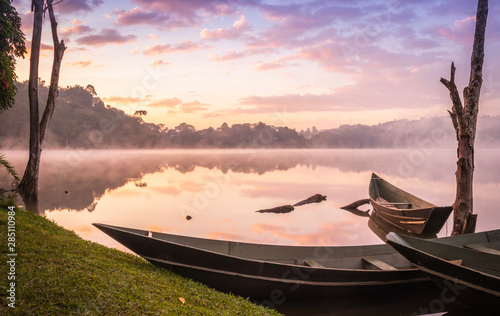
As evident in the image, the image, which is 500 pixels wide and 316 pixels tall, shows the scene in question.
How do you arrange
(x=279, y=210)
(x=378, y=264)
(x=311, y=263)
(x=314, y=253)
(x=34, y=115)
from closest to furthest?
1. (x=311, y=263)
2. (x=378, y=264)
3. (x=314, y=253)
4. (x=34, y=115)
5. (x=279, y=210)

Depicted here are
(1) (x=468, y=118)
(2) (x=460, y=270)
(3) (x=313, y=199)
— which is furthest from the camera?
(3) (x=313, y=199)

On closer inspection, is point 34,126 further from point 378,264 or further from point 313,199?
point 313,199

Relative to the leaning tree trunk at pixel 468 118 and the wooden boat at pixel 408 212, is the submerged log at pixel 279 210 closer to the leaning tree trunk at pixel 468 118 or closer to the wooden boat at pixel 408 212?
the wooden boat at pixel 408 212

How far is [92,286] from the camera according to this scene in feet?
14.5

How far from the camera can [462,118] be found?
9.28 meters

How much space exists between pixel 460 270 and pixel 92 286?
18.1 feet

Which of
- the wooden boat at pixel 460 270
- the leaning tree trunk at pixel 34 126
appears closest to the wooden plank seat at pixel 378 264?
the wooden boat at pixel 460 270

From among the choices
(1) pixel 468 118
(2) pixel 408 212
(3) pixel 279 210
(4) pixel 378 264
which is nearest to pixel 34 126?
(4) pixel 378 264

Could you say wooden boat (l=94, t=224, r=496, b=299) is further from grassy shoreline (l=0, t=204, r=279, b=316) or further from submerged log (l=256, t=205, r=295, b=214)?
submerged log (l=256, t=205, r=295, b=214)

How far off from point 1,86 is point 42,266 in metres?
6.04

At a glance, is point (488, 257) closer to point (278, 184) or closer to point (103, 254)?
point (103, 254)

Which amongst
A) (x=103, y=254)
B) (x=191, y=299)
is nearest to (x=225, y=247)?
(x=191, y=299)

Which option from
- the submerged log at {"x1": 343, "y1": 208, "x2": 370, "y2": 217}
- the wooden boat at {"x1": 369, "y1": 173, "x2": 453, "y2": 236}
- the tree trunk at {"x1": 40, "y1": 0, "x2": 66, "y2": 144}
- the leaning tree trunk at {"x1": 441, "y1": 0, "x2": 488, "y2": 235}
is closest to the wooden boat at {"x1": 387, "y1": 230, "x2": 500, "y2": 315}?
the leaning tree trunk at {"x1": 441, "y1": 0, "x2": 488, "y2": 235}

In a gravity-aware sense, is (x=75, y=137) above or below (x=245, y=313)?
above
